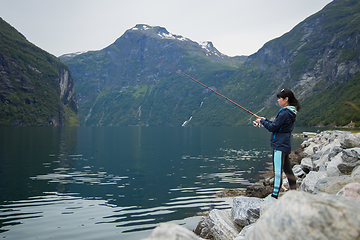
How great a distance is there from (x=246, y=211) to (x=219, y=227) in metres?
1.06

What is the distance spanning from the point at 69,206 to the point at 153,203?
4247 mm

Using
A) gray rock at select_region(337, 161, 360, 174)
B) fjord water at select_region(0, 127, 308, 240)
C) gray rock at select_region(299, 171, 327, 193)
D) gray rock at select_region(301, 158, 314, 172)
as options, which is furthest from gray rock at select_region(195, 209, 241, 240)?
gray rock at select_region(301, 158, 314, 172)

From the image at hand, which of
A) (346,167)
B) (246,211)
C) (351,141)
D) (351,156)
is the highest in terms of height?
(351,141)

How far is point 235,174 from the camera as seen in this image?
21516mm

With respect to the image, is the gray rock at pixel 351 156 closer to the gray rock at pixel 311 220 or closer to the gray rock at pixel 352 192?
the gray rock at pixel 352 192

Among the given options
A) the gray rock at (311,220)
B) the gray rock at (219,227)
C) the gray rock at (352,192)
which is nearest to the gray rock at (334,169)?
the gray rock at (219,227)

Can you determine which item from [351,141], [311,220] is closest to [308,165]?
[351,141]

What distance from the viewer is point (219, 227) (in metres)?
7.62

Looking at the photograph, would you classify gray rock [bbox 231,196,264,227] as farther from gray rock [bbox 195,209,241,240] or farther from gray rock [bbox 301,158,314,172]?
gray rock [bbox 301,158,314,172]

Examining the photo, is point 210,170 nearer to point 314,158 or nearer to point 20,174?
point 314,158

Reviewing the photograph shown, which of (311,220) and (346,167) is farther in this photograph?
(346,167)

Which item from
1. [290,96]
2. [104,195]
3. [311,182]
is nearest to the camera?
[290,96]

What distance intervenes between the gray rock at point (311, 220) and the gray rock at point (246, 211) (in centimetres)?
419

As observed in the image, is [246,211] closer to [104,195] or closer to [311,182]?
[311,182]
